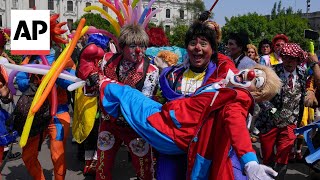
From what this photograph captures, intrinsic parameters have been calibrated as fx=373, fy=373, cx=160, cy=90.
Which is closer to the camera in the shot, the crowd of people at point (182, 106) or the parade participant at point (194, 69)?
the crowd of people at point (182, 106)

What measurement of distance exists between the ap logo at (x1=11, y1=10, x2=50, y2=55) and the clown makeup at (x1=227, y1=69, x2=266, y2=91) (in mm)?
1973

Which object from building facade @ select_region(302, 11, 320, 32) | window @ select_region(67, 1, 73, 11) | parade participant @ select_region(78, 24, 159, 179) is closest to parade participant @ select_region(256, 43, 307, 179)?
parade participant @ select_region(78, 24, 159, 179)

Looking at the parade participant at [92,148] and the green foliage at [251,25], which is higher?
the green foliage at [251,25]

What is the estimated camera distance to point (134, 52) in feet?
10.1

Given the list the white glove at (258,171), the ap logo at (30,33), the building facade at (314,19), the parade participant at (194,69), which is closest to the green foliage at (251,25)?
the building facade at (314,19)

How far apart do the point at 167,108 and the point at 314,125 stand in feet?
5.12

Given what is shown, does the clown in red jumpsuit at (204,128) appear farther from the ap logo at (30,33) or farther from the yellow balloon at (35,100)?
the ap logo at (30,33)

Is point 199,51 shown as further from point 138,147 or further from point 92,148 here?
point 92,148

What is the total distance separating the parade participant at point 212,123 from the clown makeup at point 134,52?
681mm

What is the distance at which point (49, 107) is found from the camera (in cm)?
361

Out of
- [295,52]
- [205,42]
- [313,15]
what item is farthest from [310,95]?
[313,15]

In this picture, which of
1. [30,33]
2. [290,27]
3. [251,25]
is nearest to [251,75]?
[30,33]

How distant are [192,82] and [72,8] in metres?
64.9

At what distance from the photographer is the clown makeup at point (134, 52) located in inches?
121
